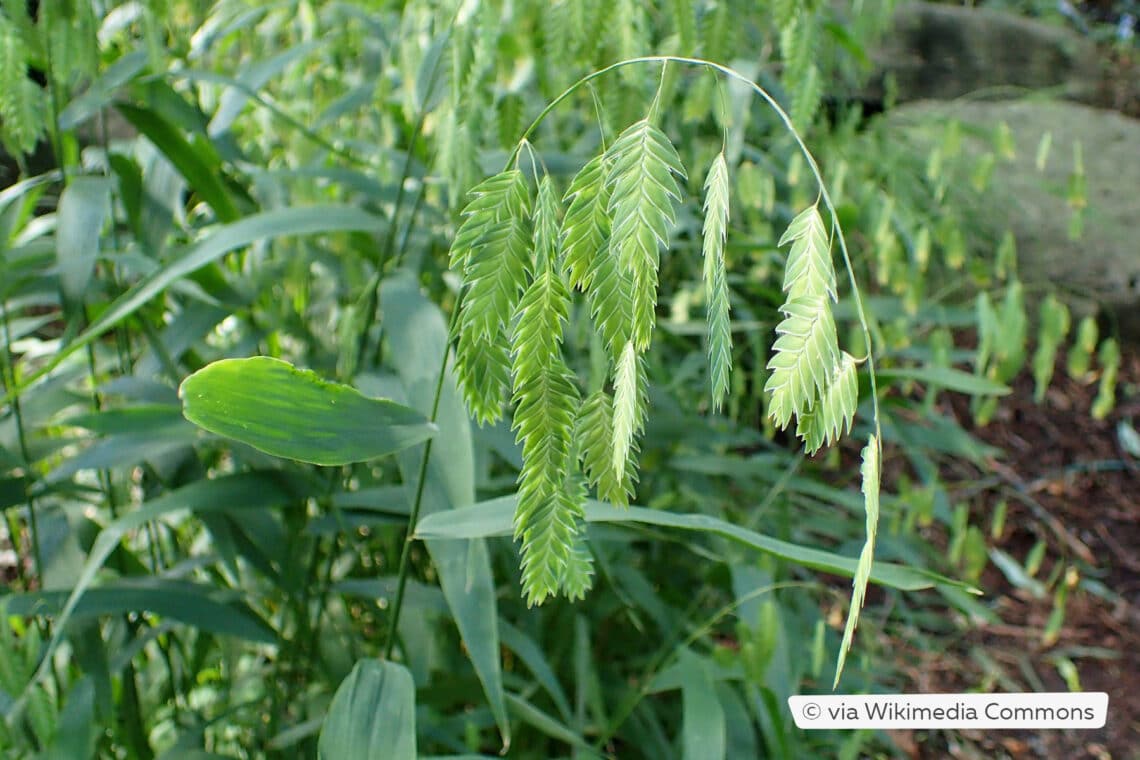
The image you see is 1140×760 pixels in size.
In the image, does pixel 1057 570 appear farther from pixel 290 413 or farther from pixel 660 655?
pixel 290 413

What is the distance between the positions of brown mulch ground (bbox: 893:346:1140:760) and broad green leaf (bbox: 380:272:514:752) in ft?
2.25

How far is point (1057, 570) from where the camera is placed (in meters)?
1.34

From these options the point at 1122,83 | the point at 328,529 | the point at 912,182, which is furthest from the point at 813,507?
the point at 1122,83

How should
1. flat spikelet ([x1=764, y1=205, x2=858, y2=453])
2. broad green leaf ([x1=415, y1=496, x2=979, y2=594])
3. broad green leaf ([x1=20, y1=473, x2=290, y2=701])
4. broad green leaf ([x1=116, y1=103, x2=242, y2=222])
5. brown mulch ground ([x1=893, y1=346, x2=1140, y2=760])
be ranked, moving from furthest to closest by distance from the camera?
1. brown mulch ground ([x1=893, y1=346, x2=1140, y2=760])
2. broad green leaf ([x1=116, y1=103, x2=242, y2=222])
3. broad green leaf ([x1=20, y1=473, x2=290, y2=701])
4. broad green leaf ([x1=415, y1=496, x2=979, y2=594])
5. flat spikelet ([x1=764, y1=205, x2=858, y2=453])

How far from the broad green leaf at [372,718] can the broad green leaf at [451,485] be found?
0.04m

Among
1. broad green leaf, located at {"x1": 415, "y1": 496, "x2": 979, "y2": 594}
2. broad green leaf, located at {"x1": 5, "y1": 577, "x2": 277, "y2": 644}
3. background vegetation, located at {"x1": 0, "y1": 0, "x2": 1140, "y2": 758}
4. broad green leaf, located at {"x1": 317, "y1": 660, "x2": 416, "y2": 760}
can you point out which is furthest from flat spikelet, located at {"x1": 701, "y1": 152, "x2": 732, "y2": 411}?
broad green leaf, located at {"x1": 5, "y1": 577, "x2": 277, "y2": 644}

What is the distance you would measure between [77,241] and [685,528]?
1.55 feet

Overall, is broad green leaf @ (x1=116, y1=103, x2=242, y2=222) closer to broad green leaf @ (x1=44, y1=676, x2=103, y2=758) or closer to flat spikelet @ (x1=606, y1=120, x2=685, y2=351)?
broad green leaf @ (x1=44, y1=676, x2=103, y2=758)

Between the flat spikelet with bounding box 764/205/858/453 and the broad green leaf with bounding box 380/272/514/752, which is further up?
the flat spikelet with bounding box 764/205/858/453

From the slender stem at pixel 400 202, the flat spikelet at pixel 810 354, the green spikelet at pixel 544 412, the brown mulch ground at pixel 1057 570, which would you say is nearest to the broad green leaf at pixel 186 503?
the slender stem at pixel 400 202

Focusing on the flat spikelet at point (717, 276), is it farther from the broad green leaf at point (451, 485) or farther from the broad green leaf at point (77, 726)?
the broad green leaf at point (77, 726)

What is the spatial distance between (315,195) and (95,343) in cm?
24

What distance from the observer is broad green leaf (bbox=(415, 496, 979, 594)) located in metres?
0.46

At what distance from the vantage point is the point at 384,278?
0.69 m
